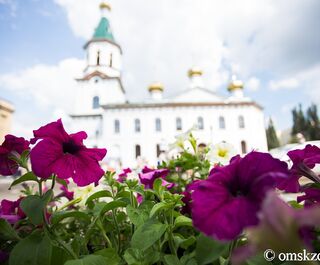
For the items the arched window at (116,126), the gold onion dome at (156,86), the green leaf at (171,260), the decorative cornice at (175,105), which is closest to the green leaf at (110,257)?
the green leaf at (171,260)

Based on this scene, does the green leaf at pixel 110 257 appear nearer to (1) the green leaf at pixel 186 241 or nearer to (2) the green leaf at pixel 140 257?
(2) the green leaf at pixel 140 257

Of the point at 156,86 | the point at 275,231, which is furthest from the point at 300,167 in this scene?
the point at 156,86

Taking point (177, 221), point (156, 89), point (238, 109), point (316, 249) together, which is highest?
point (156, 89)

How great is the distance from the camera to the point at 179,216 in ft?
2.35

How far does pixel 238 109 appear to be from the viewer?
28.2 metres

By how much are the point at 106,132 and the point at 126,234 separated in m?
26.2

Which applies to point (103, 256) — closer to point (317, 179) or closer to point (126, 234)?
point (126, 234)

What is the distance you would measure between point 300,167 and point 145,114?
27.1 m

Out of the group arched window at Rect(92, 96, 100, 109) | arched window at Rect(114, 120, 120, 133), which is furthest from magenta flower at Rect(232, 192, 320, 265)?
arched window at Rect(92, 96, 100, 109)

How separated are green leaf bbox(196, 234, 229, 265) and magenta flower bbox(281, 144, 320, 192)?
308 millimetres

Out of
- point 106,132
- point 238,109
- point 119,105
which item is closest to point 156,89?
point 119,105

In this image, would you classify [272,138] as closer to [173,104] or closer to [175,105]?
[175,105]

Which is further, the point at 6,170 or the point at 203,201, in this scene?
the point at 6,170

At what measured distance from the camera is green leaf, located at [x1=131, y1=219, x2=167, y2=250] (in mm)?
574
